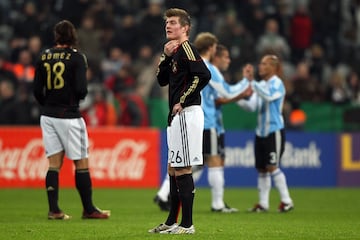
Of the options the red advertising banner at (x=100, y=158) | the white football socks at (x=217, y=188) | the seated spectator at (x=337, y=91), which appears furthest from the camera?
the seated spectator at (x=337, y=91)

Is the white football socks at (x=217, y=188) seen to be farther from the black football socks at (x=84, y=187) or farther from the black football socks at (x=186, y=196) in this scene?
the black football socks at (x=186, y=196)

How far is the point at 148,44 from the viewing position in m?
24.1

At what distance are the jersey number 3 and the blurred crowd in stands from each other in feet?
27.2

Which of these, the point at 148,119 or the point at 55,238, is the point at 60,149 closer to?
the point at 55,238

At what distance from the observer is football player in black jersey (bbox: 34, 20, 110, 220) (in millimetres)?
12461

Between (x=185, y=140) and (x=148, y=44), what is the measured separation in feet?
45.3

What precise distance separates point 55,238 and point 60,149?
2887mm

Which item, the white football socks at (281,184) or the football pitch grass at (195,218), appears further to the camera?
the white football socks at (281,184)

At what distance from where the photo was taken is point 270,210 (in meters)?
15.1

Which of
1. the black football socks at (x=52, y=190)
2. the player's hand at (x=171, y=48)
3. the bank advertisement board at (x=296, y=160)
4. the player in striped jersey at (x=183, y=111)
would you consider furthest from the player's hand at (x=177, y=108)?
the bank advertisement board at (x=296, y=160)

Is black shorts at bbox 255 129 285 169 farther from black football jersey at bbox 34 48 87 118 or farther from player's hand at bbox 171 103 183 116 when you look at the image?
player's hand at bbox 171 103 183 116

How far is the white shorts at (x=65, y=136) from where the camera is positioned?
41.1 feet

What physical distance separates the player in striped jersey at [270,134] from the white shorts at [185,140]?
4195mm

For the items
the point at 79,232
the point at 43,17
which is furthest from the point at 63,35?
the point at 43,17
